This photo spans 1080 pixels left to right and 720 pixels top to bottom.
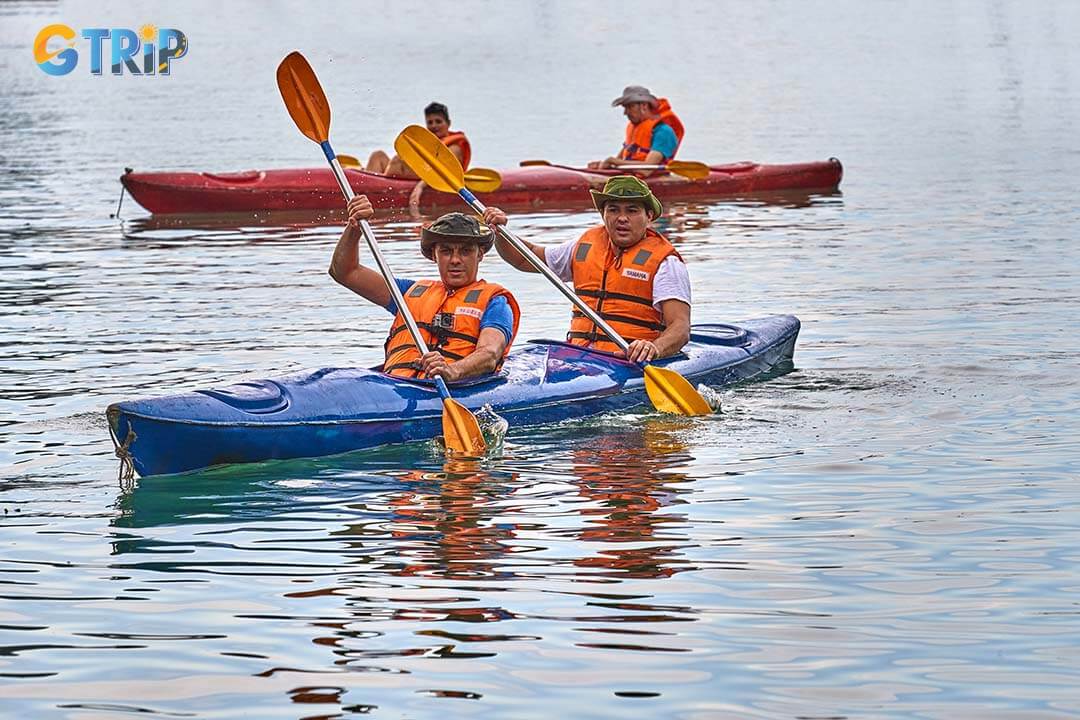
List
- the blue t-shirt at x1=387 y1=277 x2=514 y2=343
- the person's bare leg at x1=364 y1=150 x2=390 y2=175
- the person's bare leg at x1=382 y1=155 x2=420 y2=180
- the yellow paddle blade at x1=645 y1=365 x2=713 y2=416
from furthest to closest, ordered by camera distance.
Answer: the person's bare leg at x1=364 y1=150 x2=390 y2=175 < the person's bare leg at x1=382 y1=155 x2=420 y2=180 < the yellow paddle blade at x1=645 y1=365 x2=713 y2=416 < the blue t-shirt at x1=387 y1=277 x2=514 y2=343

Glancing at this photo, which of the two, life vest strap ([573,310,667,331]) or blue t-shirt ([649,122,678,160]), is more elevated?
blue t-shirt ([649,122,678,160])

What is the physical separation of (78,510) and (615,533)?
2087 millimetres

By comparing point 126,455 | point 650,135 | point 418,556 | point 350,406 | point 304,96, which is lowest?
point 418,556

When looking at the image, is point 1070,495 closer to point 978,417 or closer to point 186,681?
point 978,417

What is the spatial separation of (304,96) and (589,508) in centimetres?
334

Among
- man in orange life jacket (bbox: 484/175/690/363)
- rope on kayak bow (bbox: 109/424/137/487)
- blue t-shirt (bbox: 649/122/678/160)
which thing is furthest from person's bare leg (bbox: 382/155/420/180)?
rope on kayak bow (bbox: 109/424/137/487)

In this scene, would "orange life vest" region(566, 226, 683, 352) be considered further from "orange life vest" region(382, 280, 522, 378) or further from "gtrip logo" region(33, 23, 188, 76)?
"gtrip logo" region(33, 23, 188, 76)

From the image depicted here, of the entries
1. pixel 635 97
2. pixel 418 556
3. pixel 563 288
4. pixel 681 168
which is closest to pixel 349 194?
pixel 563 288

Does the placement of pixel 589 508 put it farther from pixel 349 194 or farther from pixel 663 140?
pixel 663 140

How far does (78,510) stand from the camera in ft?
22.0

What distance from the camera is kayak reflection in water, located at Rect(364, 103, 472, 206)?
1568 centimetres

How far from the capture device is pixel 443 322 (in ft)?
26.2

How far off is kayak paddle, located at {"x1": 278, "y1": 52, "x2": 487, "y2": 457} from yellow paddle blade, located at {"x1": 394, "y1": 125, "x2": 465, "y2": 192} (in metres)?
0.48

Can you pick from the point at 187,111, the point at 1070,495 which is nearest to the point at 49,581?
the point at 1070,495
